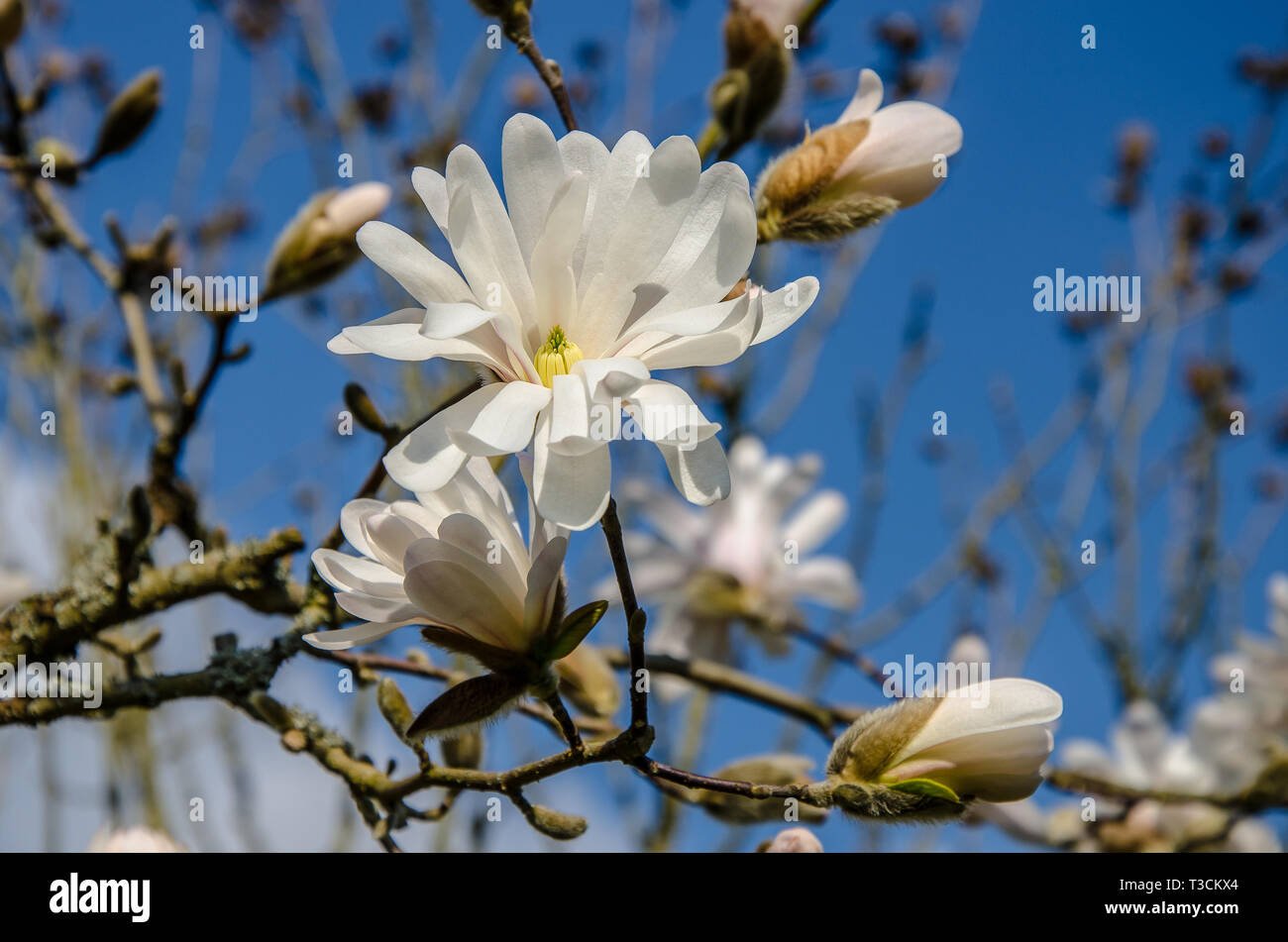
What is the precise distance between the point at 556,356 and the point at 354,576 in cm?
21

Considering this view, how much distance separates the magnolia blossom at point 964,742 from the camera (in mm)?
750

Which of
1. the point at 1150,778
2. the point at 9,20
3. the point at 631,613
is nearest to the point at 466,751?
the point at 631,613

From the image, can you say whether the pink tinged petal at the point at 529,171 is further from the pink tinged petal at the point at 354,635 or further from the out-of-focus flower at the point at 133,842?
the out-of-focus flower at the point at 133,842

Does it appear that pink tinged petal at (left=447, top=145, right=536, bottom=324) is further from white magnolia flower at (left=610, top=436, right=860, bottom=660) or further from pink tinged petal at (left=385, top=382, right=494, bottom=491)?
white magnolia flower at (left=610, top=436, right=860, bottom=660)

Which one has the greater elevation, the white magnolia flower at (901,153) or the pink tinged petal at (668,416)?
the white magnolia flower at (901,153)

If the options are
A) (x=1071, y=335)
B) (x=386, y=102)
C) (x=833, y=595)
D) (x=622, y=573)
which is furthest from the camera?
(x=1071, y=335)

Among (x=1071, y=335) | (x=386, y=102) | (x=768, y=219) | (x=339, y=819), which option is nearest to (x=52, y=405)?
(x=386, y=102)

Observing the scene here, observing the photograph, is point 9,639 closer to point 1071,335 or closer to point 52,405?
point 52,405

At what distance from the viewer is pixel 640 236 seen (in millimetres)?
700

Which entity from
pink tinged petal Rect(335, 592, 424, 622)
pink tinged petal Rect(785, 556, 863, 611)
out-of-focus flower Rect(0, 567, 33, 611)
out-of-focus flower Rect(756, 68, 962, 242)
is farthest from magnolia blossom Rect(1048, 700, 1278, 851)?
out-of-focus flower Rect(0, 567, 33, 611)

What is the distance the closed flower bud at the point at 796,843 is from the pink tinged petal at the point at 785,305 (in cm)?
41

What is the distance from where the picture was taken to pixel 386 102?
2.74 m

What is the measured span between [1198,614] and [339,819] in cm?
198

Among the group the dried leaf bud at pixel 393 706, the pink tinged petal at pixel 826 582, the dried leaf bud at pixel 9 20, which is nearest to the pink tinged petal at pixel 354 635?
the dried leaf bud at pixel 393 706
